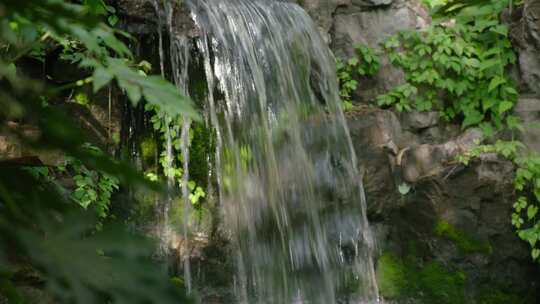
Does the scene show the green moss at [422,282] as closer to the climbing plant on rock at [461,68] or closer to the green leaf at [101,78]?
the climbing plant on rock at [461,68]

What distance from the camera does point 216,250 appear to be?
4227mm

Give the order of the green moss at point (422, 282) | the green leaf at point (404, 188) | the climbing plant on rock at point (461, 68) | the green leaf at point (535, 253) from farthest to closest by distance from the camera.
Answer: the climbing plant on rock at point (461, 68), the green leaf at point (404, 188), the green moss at point (422, 282), the green leaf at point (535, 253)

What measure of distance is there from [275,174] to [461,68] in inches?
68.3

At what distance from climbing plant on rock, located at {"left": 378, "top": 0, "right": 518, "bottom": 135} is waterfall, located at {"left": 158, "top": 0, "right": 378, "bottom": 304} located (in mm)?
918

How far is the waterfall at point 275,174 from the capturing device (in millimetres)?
4156

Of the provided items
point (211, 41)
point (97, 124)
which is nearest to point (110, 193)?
point (97, 124)

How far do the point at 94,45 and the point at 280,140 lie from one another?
11.5ft

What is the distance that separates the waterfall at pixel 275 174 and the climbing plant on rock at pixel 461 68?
3.01ft

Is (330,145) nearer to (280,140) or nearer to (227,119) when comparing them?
(280,140)

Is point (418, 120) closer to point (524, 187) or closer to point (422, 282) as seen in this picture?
point (524, 187)

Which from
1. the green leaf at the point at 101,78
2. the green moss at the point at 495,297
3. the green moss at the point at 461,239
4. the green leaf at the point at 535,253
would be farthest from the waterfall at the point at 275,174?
the green leaf at the point at 101,78

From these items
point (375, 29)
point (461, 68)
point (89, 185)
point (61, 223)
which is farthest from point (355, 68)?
point (61, 223)

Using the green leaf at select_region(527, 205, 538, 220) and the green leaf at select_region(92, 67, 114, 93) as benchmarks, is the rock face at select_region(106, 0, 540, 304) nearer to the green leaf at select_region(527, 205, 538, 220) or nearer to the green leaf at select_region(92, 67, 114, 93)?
the green leaf at select_region(527, 205, 538, 220)

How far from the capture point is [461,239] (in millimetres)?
4500
